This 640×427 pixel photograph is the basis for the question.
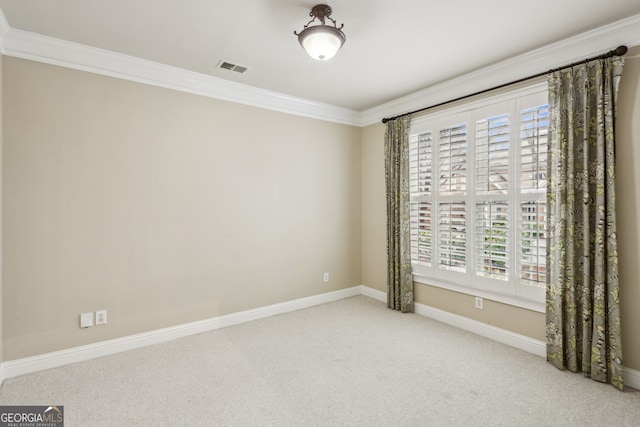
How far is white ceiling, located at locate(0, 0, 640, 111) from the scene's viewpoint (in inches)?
86.5

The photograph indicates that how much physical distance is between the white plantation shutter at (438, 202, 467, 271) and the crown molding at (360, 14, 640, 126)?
1.22 meters

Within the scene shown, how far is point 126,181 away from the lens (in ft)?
9.81

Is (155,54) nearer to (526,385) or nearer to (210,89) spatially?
(210,89)

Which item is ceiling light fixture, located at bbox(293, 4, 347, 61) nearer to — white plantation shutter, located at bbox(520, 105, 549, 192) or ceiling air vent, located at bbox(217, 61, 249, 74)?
ceiling air vent, located at bbox(217, 61, 249, 74)

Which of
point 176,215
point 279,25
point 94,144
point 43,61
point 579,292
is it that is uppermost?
point 279,25

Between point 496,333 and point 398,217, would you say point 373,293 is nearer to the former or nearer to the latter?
point 398,217

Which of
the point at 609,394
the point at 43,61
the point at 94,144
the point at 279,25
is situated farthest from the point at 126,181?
the point at 609,394

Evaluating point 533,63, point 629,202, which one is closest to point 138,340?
point 629,202

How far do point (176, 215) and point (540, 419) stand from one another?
3.33 meters

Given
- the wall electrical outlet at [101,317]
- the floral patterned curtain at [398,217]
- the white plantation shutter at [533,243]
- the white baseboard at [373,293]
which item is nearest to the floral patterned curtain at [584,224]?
the white plantation shutter at [533,243]

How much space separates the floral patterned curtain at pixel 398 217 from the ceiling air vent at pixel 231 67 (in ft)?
6.34

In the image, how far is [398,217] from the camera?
407 centimetres

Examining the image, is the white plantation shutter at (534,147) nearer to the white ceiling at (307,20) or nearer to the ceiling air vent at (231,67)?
the white ceiling at (307,20)

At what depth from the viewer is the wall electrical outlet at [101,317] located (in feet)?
9.39
